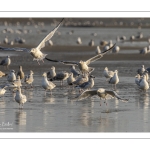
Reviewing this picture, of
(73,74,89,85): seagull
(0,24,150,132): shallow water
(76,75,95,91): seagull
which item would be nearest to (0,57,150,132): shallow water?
(0,24,150,132): shallow water

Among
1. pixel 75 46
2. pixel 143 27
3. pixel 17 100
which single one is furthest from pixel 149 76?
pixel 143 27

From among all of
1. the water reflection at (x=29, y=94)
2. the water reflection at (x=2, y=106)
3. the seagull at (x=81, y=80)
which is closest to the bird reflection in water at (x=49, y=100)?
the water reflection at (x=29, y=94)

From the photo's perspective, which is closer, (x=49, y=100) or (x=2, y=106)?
(x=2, y=106)

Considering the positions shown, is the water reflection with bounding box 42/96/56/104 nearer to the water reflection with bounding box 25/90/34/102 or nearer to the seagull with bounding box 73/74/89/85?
the water reflection with bounding box 25/90/34/102

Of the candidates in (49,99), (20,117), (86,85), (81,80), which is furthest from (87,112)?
(81,80)

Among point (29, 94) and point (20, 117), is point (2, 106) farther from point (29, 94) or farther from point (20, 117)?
point (29, 94)

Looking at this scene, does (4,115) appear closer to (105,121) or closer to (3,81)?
(105,121)

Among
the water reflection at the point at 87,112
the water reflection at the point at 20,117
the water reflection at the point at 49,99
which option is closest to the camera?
the water reflection at the point at 20,117

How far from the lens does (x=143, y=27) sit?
66875 millimetres

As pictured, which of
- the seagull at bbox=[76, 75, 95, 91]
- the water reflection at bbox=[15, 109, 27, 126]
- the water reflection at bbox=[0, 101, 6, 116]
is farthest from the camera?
the seagull at bbox=[76, 75, 95, 91]

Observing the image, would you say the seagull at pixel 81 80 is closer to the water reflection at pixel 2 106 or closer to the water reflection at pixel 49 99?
the water reflection at pixel 49 99

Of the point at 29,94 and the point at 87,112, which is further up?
the point at 29,94

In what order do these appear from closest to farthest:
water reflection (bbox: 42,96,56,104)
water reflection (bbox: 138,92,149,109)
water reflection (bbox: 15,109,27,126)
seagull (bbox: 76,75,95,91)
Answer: water reflection (bbox: 15,109,27,126), water reflection (bbox: 138,92,149,109), water reflection (bbox: 42,96,56,104), seagull (bbox: 76,75,95,91)

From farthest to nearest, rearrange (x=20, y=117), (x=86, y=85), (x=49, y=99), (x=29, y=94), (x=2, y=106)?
(x=86, y=85) < (x=29, y=94) < (x=49, y=99) < (x=2, y=106) < (x=20, y=117)
